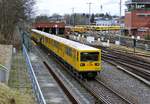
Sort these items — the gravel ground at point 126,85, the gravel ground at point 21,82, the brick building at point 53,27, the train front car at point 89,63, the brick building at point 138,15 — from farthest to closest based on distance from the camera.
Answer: the brick building at point 138,15 → the brick building at point 53,27 → the train front car at point 89,63 → the gravel ground at point 126,85 → the gravel ground at point 21,82

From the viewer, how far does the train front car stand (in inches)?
1088

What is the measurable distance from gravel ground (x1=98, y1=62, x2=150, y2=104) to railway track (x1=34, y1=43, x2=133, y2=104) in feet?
1.75

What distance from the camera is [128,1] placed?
339 feet

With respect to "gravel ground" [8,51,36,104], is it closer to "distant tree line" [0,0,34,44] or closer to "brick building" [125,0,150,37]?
"distant tree line" [0,0,34,44]

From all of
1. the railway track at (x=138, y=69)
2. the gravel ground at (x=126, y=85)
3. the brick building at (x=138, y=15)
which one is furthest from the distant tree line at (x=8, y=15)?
the brick building at (x=138, y=15)

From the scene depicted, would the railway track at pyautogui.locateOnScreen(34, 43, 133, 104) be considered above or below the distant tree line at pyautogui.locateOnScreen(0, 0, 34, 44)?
below

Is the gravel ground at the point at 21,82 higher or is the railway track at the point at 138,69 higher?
the gravel ground at the point at 21,82

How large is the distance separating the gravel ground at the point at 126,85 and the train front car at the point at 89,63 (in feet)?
3.26

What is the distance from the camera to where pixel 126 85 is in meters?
26.0

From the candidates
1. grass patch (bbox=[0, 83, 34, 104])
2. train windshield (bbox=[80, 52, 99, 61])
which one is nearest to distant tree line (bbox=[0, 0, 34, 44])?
train windshield (bbox=[80, 52, 99, 61])

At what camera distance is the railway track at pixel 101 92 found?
68.0ft

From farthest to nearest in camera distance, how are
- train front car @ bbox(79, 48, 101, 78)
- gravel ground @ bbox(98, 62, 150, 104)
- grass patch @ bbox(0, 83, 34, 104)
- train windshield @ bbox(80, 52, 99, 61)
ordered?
→ 1. train windshield @ bbox(80, 52, 99, 61)
2. train front car @ bbox(79, 48, 101, 78)
3. gravel ground @ bbox(98, 62, 150, 104)
4. grass patch @ bbox(0, 83, 34, 104)

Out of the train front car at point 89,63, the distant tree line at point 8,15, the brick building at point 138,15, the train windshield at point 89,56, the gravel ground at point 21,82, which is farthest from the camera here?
the brick building at point 138,15

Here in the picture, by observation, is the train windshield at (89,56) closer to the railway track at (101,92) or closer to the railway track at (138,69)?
the railway track at (101,92)
